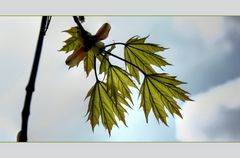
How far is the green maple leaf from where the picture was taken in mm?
472

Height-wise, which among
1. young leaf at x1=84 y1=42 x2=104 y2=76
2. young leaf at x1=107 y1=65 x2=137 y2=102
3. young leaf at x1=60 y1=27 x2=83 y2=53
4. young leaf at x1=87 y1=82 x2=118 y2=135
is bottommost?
young leaf at x1=87 y1=82 x2=118 y2=135

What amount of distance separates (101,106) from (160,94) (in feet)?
0.27

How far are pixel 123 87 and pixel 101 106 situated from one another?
0.04 m

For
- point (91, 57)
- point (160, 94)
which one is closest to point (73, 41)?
point (91, 57)

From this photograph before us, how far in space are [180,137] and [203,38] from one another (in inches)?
9.9

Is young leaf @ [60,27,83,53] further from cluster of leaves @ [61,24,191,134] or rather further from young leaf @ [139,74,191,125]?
young leaf @ [139,74,191,125]

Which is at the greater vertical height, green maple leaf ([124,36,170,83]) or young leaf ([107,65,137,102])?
green maple leaf ([124,36,170,83])

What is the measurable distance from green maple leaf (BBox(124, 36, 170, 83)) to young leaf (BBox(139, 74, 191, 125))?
15mm

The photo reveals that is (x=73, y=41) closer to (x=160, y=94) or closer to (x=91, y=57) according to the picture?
(x=91, y=57)

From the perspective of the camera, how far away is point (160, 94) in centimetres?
45

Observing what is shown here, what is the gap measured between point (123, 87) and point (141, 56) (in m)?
0.05

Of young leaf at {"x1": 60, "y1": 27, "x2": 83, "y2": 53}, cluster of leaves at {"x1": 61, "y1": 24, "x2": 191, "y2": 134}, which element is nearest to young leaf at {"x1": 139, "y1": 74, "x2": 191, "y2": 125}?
cluster of leaves at {"x1": 61, "y1": 24, "x2": 191, "y2": 134}
